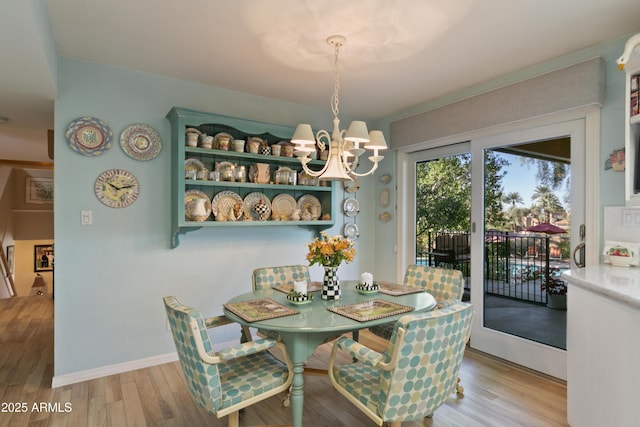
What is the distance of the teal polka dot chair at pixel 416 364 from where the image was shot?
1.45 m

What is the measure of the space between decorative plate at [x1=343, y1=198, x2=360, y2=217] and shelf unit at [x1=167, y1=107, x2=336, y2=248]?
0.39 meters

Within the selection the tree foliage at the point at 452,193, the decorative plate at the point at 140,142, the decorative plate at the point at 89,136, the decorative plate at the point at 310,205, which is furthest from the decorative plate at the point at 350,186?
the decorative plate at the point at 89,136

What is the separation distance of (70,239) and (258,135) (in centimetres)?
180

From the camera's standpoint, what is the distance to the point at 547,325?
2879 millimetres

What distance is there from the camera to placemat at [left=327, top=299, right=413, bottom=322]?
1.89 m

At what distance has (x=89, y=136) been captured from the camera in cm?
269

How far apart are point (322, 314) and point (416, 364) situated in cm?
62

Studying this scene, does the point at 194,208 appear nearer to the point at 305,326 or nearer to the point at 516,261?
the point at 305,326

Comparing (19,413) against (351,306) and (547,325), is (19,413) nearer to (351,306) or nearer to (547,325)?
(351,306)

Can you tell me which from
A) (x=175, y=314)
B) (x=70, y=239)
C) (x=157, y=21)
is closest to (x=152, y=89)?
(x=157, y=21)

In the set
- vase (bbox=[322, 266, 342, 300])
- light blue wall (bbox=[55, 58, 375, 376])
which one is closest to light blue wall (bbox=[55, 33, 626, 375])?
light blue wall (bbox=[55, 58, 375, 376])

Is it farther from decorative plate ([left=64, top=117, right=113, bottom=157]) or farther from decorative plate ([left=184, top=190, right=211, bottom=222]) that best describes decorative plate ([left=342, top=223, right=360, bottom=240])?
decorative plate ([left=64, top=117, right=113, bottom=157])

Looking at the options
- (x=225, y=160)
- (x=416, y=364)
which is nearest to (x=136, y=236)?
(x=225, y=160)

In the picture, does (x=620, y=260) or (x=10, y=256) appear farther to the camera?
(x=10, y=256)
